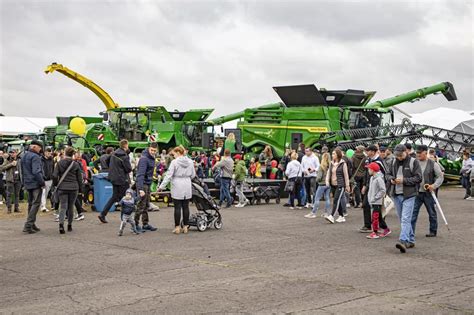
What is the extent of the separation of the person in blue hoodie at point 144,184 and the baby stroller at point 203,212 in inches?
36.6

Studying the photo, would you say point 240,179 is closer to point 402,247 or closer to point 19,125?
point 402,247

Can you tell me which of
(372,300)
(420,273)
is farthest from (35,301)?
(420,273)

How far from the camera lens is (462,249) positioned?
1062 centimetres

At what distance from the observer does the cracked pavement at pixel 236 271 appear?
270 inches

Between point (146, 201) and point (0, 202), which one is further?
point (0, 202)

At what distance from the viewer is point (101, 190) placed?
17078 millimetres

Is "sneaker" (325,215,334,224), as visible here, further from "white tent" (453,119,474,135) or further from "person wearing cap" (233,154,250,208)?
"white tent" (453,119,474,135)

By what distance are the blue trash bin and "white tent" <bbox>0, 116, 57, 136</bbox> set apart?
26841 millimetres

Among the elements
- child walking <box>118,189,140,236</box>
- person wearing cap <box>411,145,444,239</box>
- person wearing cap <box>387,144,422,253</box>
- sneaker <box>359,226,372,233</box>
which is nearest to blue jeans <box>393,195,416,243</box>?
person wearing cap <box>387,144,422,253</box>

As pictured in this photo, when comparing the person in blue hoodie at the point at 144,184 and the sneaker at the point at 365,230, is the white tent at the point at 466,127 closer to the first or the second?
the sneaker at the point at 365,230

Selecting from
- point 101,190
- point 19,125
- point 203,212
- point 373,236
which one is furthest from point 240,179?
point 19,125

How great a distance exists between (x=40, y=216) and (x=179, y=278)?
892 cm

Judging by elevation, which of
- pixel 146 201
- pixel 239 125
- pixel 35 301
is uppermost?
pixel 239 125

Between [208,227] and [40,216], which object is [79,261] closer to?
[208,227]
